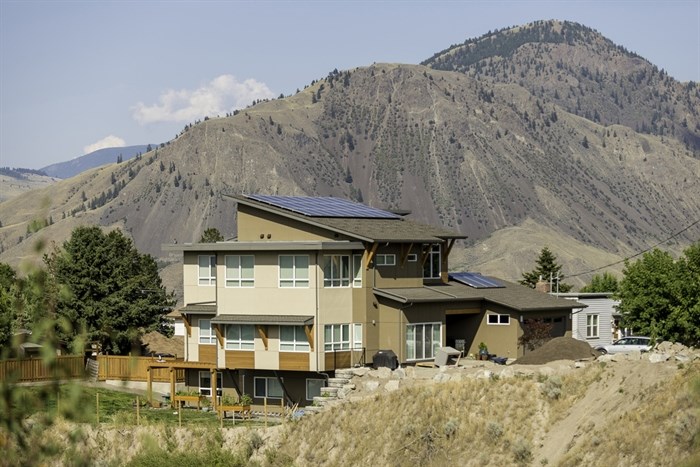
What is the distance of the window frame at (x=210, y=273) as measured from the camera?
6016 centimetres

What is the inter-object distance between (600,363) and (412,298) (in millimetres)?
14763

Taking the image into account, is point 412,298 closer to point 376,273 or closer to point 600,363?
point 376,273

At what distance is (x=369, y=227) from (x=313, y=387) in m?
8.36

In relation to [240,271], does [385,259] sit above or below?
above

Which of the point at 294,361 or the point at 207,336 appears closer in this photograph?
the point at 294,361

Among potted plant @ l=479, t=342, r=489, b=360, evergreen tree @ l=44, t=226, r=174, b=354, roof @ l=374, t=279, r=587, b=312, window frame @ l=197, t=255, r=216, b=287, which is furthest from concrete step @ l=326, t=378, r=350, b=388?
evergreen tree @ l=44, t=226, r=174, b=354

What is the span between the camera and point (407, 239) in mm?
57500

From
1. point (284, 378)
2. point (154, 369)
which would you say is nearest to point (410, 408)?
point (284, 378)

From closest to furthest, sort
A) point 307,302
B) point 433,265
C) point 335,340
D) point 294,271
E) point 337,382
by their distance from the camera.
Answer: point 337,382 < point 307,302 < point 335,340 < point 294,271 < point 433,265

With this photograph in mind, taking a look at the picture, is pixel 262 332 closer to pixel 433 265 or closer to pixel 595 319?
pixel 433 265

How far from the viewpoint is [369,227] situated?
2299 inches

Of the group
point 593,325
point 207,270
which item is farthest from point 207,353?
point 593,325

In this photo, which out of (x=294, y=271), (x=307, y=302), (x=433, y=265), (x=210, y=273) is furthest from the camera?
(x=433, y=265)

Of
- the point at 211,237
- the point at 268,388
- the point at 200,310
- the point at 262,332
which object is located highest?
the point at 211,237
